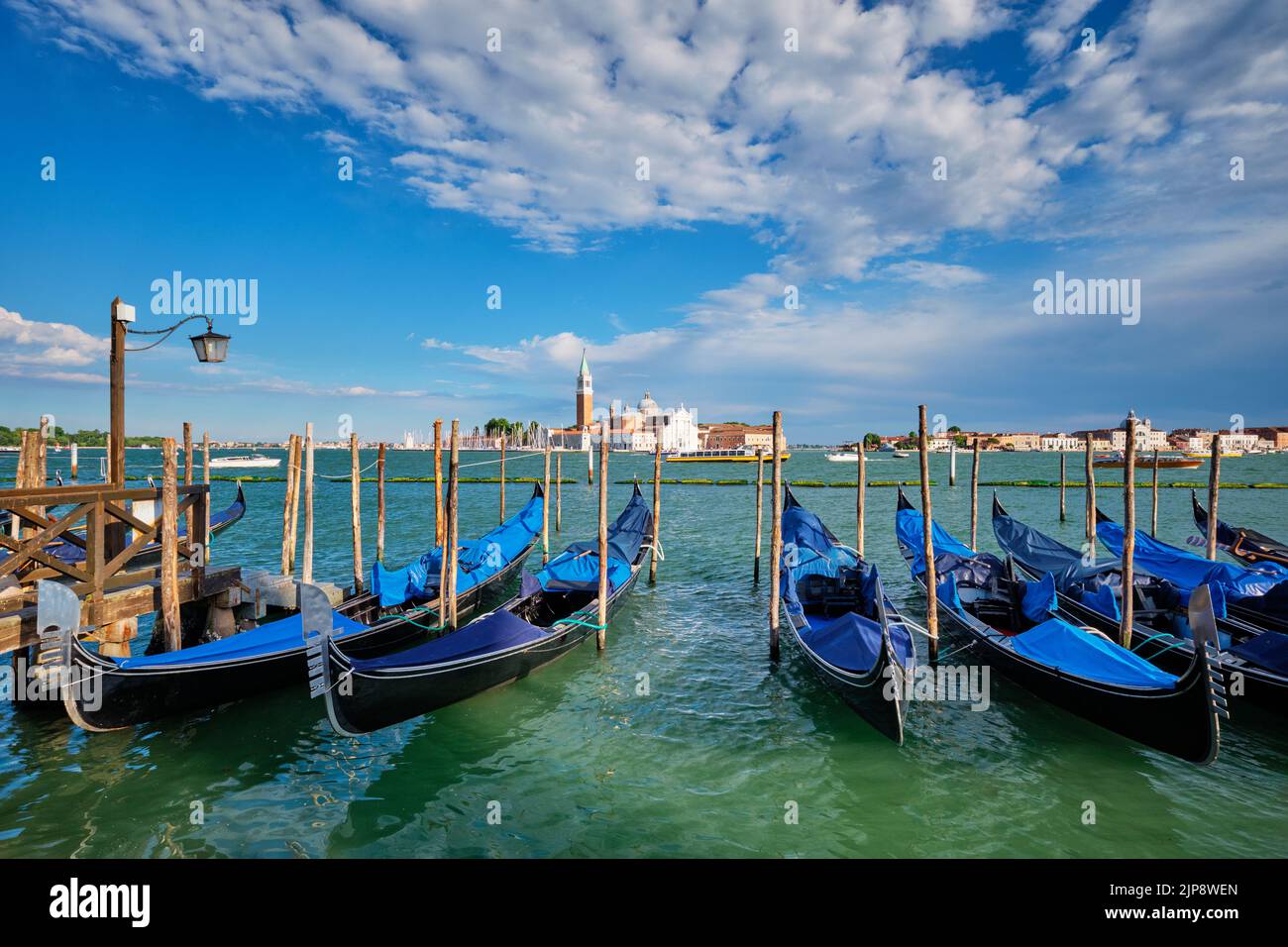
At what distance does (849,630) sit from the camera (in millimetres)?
6453

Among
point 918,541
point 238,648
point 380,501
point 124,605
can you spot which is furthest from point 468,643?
point 918,541

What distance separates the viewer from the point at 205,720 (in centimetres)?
588

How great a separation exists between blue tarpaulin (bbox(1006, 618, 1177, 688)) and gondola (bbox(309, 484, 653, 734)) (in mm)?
4746

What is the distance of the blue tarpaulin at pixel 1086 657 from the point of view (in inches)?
207

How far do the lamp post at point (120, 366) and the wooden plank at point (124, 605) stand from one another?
62cm

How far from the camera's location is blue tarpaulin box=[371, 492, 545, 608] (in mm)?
8539

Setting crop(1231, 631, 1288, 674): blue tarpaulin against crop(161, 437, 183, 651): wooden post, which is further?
crop(161, 437, 183, 651): wooden post

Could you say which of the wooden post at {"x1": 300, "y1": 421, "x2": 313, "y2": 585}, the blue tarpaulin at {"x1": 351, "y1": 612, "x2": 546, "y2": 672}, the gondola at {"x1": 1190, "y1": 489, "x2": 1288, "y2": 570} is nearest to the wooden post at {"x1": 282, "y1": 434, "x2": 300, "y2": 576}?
the wooden post at {"x1": 300, "y1": 421, "x2": 313, "y2": 585}

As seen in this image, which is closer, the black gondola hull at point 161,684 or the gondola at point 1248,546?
the black gondola hull at point 161,684

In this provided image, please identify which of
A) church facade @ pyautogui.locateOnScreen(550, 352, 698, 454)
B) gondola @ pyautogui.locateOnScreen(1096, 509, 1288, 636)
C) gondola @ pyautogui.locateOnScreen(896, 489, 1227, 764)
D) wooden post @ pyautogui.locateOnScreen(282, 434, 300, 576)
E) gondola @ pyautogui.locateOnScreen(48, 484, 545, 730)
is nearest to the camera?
gondola @ pyautogui.locateOnScreen(896, 489, 1227, 764)

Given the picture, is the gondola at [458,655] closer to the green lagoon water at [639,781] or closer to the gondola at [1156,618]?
the green lagoon water at [639,781]

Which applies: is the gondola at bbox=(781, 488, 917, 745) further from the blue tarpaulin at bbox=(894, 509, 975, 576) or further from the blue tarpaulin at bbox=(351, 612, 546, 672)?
the blue tarpaulin at bbox=(351, 612, 546, 672)

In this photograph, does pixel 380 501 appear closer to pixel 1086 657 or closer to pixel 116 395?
pixel 116 395

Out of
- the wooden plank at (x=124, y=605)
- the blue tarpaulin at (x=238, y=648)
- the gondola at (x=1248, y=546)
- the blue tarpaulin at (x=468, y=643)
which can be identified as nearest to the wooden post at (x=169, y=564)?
the blue tarpaulin at (x=238, y=648)
